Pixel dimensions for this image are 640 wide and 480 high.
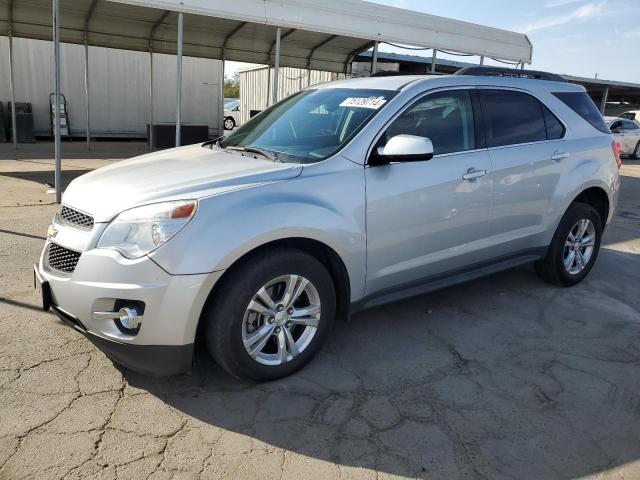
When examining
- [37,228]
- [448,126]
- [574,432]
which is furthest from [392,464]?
[37,228]

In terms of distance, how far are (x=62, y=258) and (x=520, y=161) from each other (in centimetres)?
332

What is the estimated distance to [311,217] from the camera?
302 centimetres

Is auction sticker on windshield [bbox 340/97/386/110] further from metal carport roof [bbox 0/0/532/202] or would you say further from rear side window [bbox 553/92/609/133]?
metal carport roof [bbox 0/0/532/202]

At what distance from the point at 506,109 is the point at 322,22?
6.27 m

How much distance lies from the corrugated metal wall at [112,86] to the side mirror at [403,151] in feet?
53.6

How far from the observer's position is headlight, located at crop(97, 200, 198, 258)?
2.67 metres

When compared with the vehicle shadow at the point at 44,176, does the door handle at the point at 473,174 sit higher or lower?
higher

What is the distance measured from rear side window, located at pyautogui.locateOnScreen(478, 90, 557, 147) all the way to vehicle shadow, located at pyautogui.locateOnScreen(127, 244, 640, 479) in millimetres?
1415

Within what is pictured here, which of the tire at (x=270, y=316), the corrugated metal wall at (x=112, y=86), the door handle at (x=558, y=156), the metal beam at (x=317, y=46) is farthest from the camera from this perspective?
the corrugated metal wall at (x=112, y=86)

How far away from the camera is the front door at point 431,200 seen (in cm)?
338

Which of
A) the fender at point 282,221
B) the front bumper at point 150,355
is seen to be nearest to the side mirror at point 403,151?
the fender at point 282,221

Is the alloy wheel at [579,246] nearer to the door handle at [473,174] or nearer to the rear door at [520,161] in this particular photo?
the rear door at [520,161]

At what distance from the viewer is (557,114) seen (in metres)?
4.65

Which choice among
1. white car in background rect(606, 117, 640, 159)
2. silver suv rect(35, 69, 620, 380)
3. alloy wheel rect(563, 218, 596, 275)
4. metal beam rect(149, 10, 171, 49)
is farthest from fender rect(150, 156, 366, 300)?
white car in background rect(606, 117, 640, 159)
